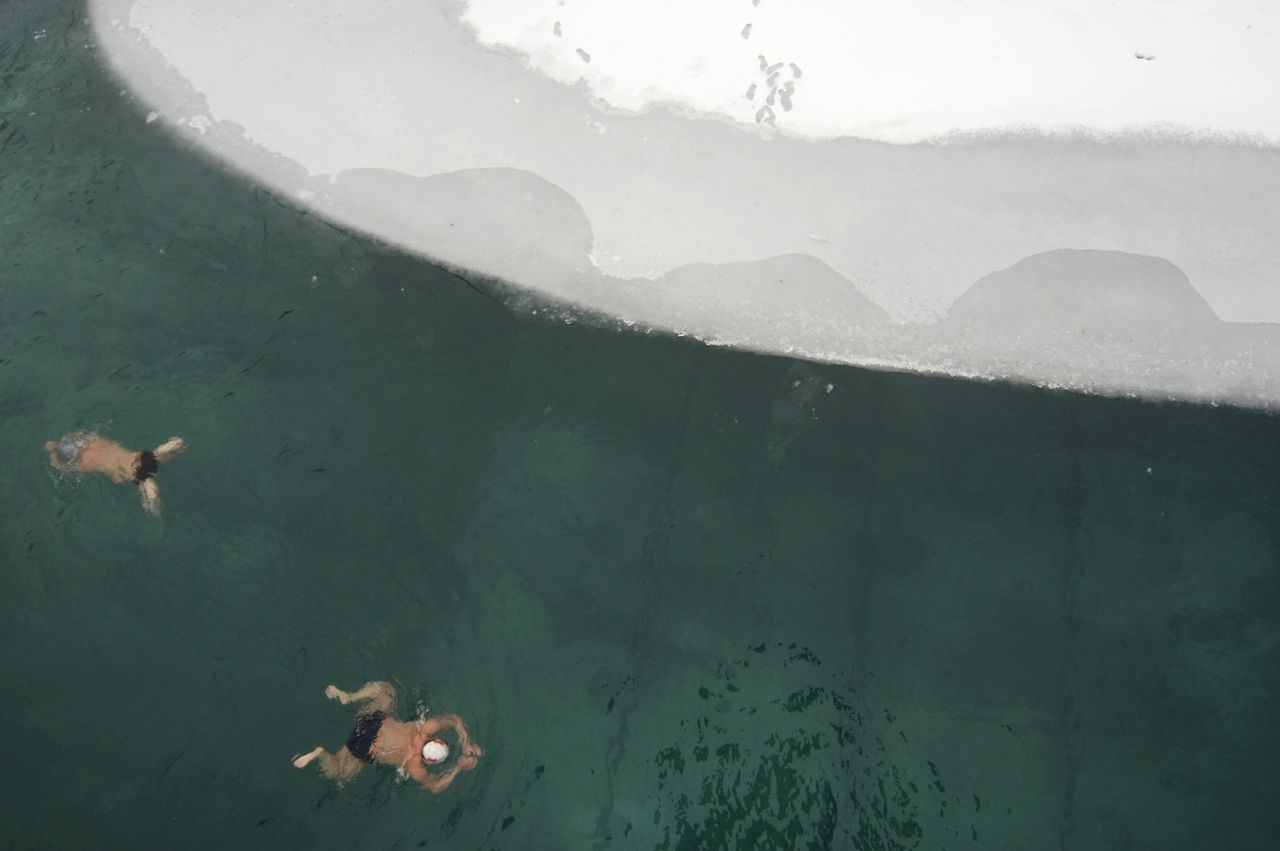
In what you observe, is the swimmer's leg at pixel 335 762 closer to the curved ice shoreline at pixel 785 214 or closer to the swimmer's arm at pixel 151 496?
the swimmer's arm at pixel 151 496

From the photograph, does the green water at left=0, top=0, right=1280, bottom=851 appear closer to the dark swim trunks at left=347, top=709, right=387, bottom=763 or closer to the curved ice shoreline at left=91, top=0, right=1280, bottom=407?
the dark swim trunks at left=347, top=709, right=387, bottom=763

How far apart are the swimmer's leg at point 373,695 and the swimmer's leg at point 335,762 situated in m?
0.25

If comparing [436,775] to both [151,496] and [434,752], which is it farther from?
[151,496]

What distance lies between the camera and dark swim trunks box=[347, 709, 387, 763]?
4582 mm

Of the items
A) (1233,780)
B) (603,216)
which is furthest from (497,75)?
(1233,780)

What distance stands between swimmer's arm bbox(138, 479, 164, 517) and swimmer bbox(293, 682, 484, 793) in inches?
68.9

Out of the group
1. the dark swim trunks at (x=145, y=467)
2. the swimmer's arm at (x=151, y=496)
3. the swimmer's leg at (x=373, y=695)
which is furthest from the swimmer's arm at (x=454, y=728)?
the dark swim trunks at (x=145, y=467)

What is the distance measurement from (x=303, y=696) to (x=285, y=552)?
2.77 ft

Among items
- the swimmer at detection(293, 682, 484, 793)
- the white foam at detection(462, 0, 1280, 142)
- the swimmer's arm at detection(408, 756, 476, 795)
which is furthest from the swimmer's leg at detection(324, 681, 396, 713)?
the white foam at detection(462, 0, 1280, 142)

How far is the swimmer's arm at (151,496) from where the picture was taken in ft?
17.0

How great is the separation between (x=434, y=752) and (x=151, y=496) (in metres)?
2.36

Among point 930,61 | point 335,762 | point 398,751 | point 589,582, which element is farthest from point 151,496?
point 930,61

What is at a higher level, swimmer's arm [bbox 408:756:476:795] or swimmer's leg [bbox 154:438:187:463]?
swimmer's leg [bbox 154:438:187:463]

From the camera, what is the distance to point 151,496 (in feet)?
17.1
